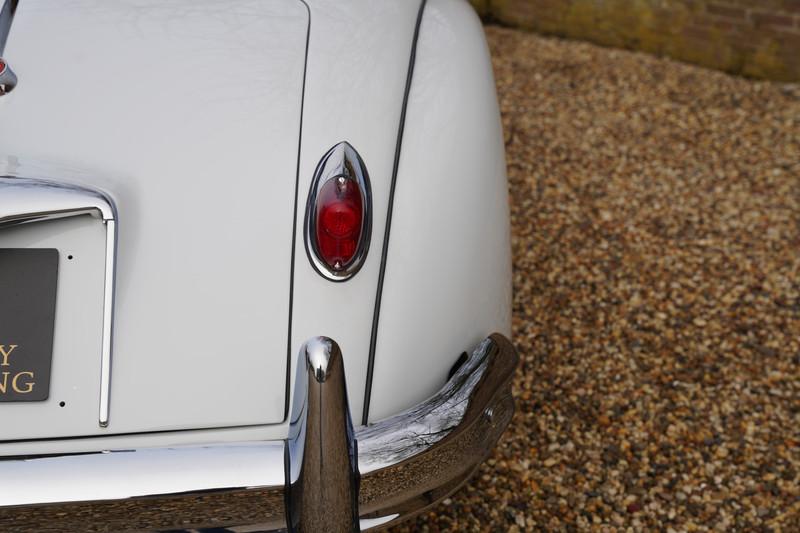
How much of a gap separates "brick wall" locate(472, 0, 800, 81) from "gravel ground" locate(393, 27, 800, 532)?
0.45ft

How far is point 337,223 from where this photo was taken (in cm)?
162

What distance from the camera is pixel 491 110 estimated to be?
82.5 inches

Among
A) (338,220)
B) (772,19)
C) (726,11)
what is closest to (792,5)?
(772,19)

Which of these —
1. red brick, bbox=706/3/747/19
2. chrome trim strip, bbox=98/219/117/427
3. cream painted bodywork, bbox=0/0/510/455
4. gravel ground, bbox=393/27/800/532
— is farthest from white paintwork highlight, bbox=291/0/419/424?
red brick, bbox=706/3/747/19

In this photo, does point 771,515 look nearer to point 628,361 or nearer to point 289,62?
point 628,361

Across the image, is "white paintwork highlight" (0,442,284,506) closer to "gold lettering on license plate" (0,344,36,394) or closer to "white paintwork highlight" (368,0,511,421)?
"gold lettering on license plate" (0,344,36,394)

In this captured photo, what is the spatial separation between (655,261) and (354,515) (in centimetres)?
252

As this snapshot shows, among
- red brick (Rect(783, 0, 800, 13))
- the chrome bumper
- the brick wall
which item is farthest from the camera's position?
the brick wall

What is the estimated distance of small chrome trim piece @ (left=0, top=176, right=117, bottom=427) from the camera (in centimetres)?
148

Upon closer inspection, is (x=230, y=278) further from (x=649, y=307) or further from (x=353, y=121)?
(x=649, y=307)

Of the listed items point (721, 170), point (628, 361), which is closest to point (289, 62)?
point (628, 361)

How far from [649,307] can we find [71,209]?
246 cm

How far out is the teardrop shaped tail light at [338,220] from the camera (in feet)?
5.31

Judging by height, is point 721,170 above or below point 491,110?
below
